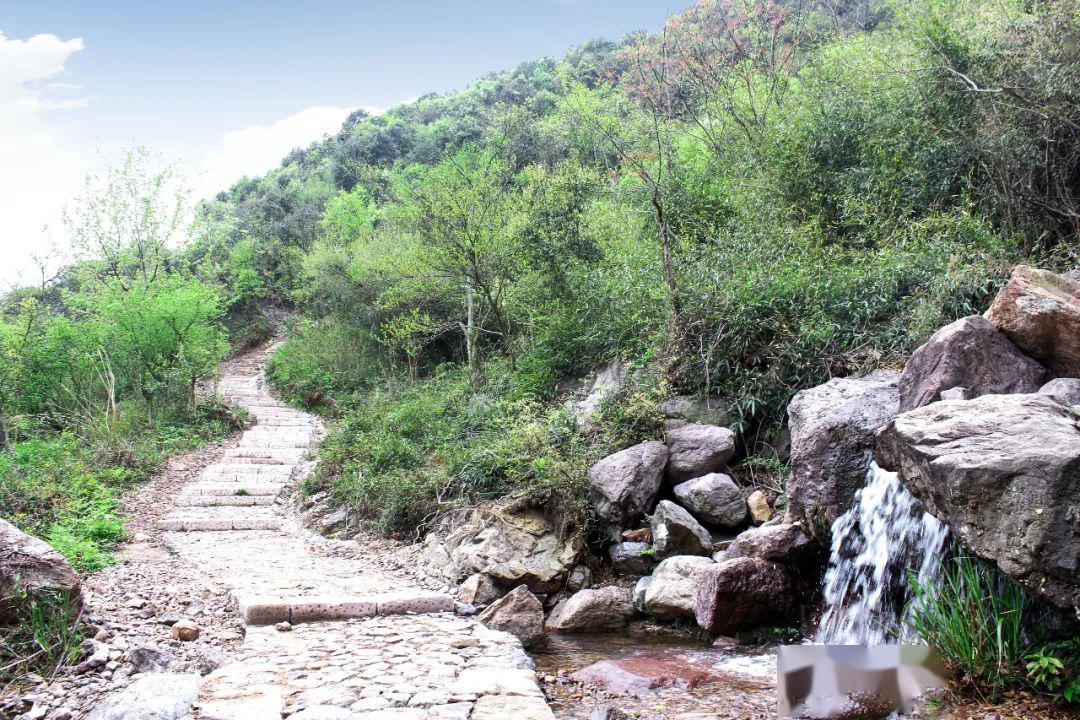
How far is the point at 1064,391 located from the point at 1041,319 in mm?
881

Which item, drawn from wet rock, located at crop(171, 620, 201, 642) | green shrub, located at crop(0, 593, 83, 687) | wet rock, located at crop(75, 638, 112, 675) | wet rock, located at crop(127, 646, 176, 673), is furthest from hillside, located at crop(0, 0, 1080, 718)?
wet rock, located at crop(127, 646, 176, 673)

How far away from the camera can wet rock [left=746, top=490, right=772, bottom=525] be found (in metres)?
6.25

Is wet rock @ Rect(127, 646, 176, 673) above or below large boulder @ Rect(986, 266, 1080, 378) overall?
below

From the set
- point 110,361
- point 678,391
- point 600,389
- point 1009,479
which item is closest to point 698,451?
point 678,391

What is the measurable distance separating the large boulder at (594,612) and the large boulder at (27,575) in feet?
11.9

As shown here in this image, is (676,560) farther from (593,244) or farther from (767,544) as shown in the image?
(593,244)

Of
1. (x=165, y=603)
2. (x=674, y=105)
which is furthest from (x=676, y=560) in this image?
(x=674, y=105)

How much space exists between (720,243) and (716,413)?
3025 mm

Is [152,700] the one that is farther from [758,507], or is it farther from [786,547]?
[758,507]

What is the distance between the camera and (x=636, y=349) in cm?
920

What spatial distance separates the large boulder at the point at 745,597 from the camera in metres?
4.99

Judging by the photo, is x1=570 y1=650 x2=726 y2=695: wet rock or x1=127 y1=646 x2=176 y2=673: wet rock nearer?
x1=127 y1=646 x2=176 y2=673: wet rock

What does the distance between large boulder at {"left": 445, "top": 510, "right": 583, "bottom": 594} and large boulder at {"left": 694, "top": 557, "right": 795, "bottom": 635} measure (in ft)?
5.54

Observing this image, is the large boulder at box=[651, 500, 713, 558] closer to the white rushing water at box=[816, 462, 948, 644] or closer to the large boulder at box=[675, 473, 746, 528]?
the large boulder at box=[675, 473, 746, 528]
